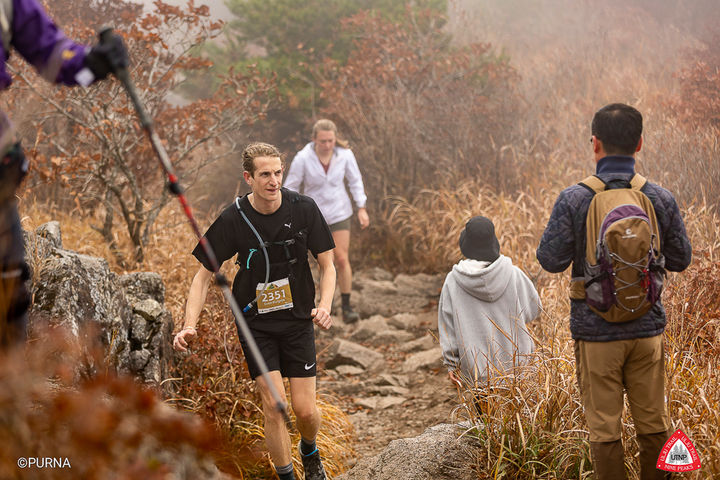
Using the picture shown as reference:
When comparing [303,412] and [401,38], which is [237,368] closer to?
[303,412]

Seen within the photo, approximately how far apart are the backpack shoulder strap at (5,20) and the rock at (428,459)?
2879mm

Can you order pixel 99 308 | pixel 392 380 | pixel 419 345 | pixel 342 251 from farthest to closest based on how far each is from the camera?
1. pixel 342 251
2. pixel 419 345
3. pixel 392 380
4. pixel 99 308

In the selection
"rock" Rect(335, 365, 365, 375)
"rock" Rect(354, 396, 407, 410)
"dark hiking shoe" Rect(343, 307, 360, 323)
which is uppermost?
"dark hiking shoe" Rect(343, 307, 360, 323)

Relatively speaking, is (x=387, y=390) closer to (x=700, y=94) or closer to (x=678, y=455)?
(x=678, y=455)

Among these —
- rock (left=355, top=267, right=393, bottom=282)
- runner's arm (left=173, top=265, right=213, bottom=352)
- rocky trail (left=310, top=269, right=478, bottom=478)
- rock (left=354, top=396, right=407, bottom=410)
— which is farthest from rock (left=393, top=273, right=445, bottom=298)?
runner's arm (left=173, top=265, right=213, bottom=352)

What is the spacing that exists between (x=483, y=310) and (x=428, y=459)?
3.26ft

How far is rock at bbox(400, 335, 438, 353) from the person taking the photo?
7234 millimetres

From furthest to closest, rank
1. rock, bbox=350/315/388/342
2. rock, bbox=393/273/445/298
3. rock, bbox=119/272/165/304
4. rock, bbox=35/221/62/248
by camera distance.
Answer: rock, bbox=393/273/445/298, rock, bbox=350/315/388/342, rock, bbox=119/272/165/304, rock, bbox=35/221/62/248

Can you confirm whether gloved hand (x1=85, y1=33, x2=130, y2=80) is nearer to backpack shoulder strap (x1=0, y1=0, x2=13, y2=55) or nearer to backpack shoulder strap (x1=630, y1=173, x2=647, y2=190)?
backpack shoulder strap (x1=0, y1=0, x2=13, y2=55)

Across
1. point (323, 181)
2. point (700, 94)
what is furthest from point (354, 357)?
point (700, 94)

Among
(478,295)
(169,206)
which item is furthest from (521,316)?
(169,206)

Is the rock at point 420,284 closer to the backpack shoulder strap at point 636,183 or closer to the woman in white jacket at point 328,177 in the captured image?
the woman in white jacket at point 328,177

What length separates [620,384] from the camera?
3.04m

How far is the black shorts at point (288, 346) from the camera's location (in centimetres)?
383
